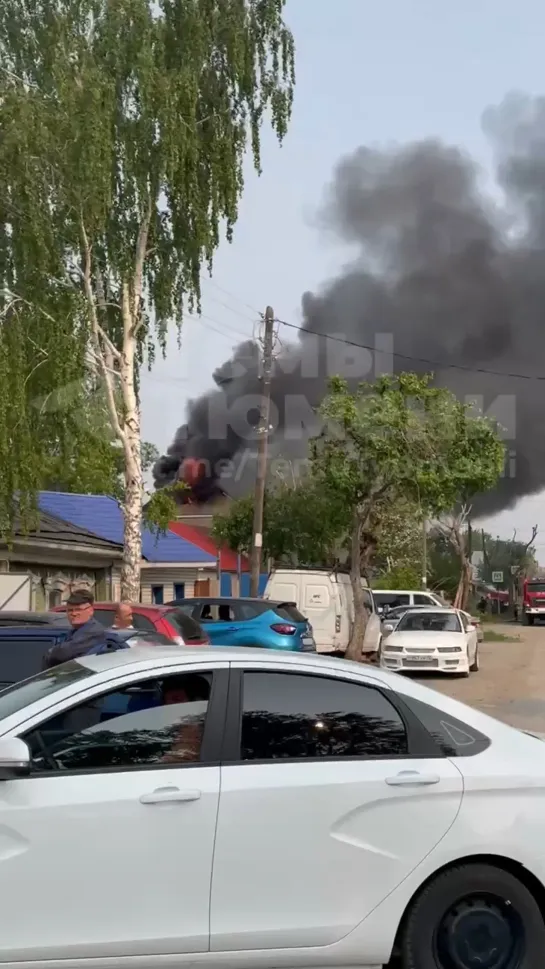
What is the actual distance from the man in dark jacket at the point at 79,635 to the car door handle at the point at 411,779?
2.87 metres

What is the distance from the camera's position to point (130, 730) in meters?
4.18

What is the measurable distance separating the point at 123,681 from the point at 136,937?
3.05 feet

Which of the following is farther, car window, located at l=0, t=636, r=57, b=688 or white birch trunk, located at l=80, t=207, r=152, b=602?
white birch trunk, located at l=80, t=207, r=152, b=602

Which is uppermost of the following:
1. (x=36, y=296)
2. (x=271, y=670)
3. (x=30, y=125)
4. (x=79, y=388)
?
(x=30, y=125)

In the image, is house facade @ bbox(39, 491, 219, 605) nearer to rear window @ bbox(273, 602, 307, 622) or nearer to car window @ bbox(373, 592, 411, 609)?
car window @ bbox(373, 592, 411, 609)

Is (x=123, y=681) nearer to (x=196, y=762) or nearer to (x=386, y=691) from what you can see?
(x=196, y=762)

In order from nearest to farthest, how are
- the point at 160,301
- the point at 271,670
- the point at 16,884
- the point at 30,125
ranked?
1. the point at 16,884
2. the point at 271,670
3. the point at 30,125
4. the point at 160,301

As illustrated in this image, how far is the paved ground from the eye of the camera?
47.7 feet

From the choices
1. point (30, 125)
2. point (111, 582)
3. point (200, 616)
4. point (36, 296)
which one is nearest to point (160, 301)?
point (36, 296)

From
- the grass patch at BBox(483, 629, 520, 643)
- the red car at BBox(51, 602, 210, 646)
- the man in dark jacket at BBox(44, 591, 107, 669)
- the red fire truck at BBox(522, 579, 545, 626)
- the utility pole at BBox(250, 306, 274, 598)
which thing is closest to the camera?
the man in dark jacket at BBox(44, 591, 107, 669)

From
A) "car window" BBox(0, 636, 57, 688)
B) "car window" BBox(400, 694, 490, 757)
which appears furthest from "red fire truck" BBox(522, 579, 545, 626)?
"car window" BBox(400, 694, 490, 757)

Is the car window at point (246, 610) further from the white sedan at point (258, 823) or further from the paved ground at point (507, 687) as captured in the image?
the white sedan at point (258, 823)

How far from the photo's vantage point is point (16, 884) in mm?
3791

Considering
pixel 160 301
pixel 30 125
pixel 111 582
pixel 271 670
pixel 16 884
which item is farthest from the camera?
pixel 111 582
